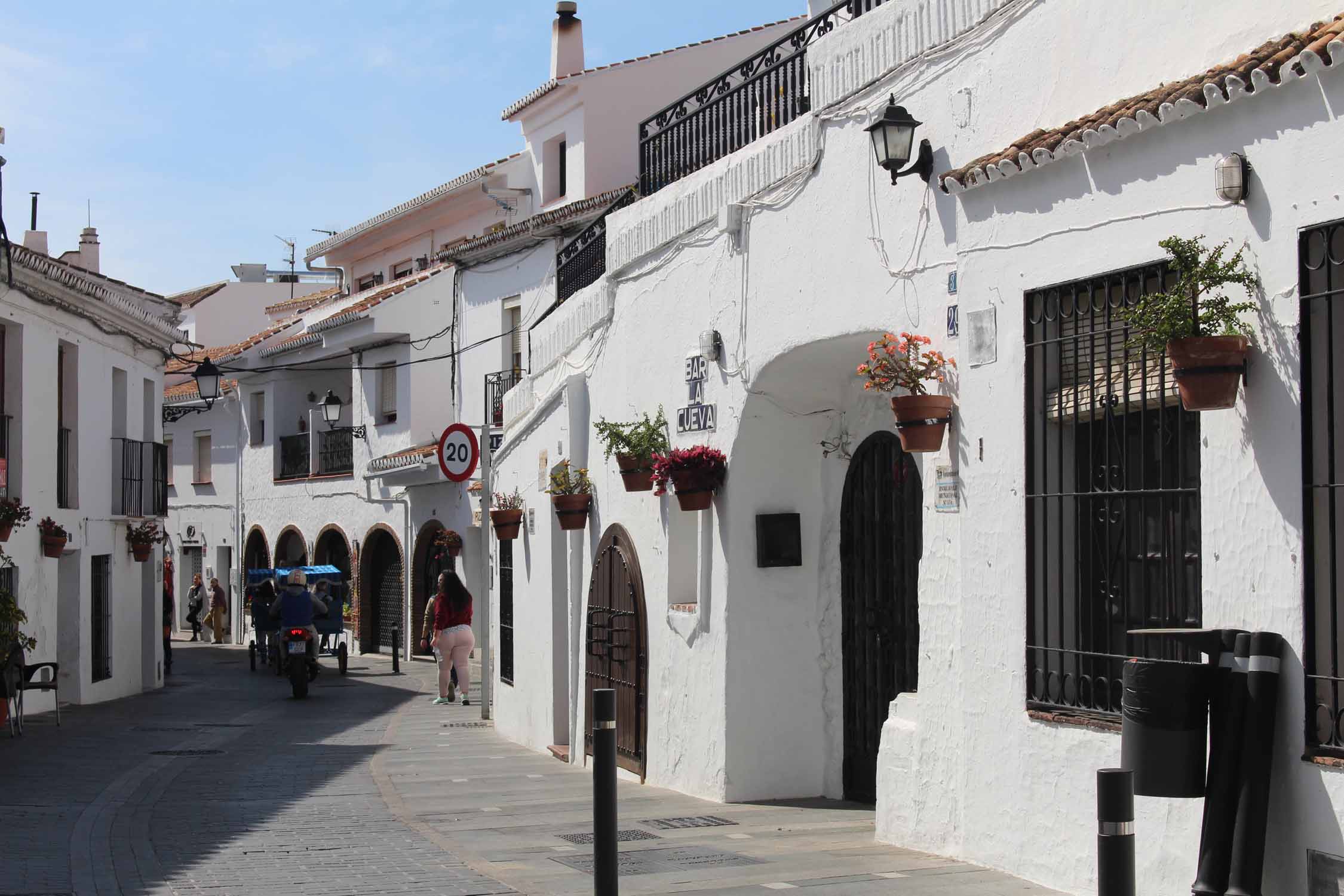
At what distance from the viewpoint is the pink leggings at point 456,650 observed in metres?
19.4

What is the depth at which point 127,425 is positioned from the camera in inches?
939

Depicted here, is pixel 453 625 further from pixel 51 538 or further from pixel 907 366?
pixel 907 366

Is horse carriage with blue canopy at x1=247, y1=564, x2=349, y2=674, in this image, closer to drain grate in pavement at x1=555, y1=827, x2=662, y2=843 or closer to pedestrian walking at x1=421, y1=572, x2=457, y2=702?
pedestrian walking at x1=421, y1=572, x2=457, y2=702

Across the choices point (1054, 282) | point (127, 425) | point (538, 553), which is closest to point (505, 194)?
point (127, 425)

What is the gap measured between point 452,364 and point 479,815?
22.6m

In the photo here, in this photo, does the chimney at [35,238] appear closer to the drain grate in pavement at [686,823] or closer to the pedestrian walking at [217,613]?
the pedestrian walking at [217,613]

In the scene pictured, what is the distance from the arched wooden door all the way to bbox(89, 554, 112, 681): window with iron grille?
11127 millimetres

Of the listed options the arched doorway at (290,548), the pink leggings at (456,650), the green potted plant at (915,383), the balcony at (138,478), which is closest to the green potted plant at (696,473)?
the green potted plant at (915,383)

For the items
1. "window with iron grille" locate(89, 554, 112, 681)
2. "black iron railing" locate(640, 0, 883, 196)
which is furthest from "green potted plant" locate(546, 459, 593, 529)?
"window with iron grille" locate(89, 554, 112, 681)

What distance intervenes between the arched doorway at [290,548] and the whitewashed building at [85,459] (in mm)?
11619

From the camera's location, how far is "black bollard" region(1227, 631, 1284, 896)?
581cm

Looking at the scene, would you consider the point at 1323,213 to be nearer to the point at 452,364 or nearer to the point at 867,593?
the point at 867,593

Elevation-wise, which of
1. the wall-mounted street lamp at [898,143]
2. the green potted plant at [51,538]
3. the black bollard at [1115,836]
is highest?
the wall-mounted street lamp at [898,143]

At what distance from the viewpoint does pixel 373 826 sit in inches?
394
